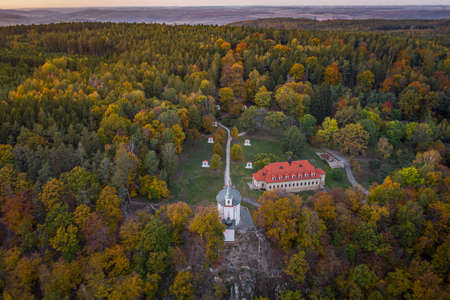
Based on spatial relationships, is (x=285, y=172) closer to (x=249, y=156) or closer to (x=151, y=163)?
(x=249, y=156)

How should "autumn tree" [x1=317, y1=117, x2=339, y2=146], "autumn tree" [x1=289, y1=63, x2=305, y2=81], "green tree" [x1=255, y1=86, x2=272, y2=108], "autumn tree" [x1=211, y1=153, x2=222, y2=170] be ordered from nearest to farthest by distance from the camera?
"autumn tree" [x1=211, y1=153, x2=222, y2=170]
"autumn tree" [x1=317, y1=117, x2=339, y2=146]
"green tree" [x1=255, y1=86, x2=272, y2=108]
"autumn tree" [x1=289, y1=63, x2=305, y2=81]

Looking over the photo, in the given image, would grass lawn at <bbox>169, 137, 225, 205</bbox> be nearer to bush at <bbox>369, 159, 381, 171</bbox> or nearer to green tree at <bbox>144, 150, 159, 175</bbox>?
green tree at <bbox>144, 150, 159, 175</bbox>

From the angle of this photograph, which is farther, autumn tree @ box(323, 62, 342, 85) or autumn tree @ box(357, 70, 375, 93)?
autumn tree @ box(323, 62, 342, 85)

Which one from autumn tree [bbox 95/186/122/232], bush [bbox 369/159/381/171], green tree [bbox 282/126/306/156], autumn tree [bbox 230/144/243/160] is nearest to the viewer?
autumn tree [bbox 95/186/122/232]

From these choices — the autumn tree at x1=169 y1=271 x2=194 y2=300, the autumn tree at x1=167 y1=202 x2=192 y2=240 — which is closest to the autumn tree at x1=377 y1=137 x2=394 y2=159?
the autumn tree at x1=167 y1=202 x2=192 y2=240

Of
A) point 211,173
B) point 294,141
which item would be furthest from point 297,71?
point 211,173

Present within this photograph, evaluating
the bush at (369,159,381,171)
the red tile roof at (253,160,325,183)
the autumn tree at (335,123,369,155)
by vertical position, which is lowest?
the bush at (369,159,381,171)

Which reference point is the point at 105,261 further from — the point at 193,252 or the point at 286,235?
the point at 286,235
